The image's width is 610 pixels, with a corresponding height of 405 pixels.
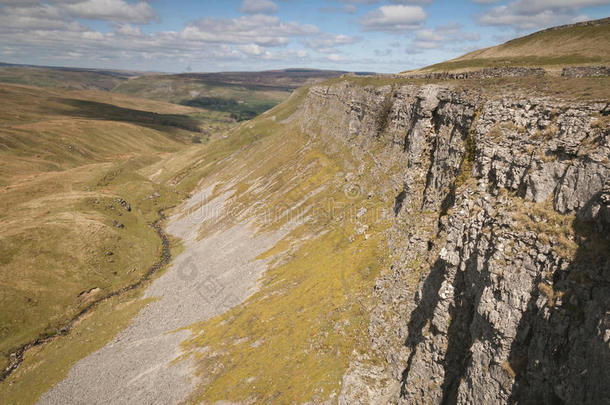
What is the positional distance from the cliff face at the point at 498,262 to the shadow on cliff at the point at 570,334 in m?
0.07

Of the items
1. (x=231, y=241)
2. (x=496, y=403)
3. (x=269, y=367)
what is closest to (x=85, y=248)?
(x=231, y=241)

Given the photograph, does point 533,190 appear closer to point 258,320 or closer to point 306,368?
point 306,368

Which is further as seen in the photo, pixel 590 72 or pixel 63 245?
pixel 63 245

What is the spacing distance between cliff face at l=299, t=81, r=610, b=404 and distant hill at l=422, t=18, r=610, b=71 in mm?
34994

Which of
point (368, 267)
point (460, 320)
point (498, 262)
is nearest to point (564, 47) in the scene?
point (368, 267)

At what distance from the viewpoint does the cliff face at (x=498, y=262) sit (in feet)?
66.4

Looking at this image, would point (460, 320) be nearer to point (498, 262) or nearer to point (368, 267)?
point (498, 262)

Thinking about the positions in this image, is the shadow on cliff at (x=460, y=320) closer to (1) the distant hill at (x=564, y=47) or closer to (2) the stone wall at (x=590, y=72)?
(2) the stone wall at (x=590, y=72)

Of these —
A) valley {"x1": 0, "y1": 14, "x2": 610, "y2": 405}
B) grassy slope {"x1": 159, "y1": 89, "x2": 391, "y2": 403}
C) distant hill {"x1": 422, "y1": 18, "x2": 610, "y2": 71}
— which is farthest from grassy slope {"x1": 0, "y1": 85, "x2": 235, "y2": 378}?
distant hill {"x1": 422, "y1": 18, "x2": 610, "y2": 71}

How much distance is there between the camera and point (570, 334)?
780 inches

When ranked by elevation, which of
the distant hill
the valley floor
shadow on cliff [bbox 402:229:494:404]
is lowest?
the valley floor

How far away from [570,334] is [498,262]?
6466mm

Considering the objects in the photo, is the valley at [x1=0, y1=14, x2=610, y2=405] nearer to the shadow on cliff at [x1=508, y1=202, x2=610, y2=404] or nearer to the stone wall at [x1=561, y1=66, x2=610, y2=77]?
the shadow on cliff at [x1=508, y1=202, x2=610, y2=404]

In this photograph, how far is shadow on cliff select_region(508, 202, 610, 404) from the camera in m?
17.7
